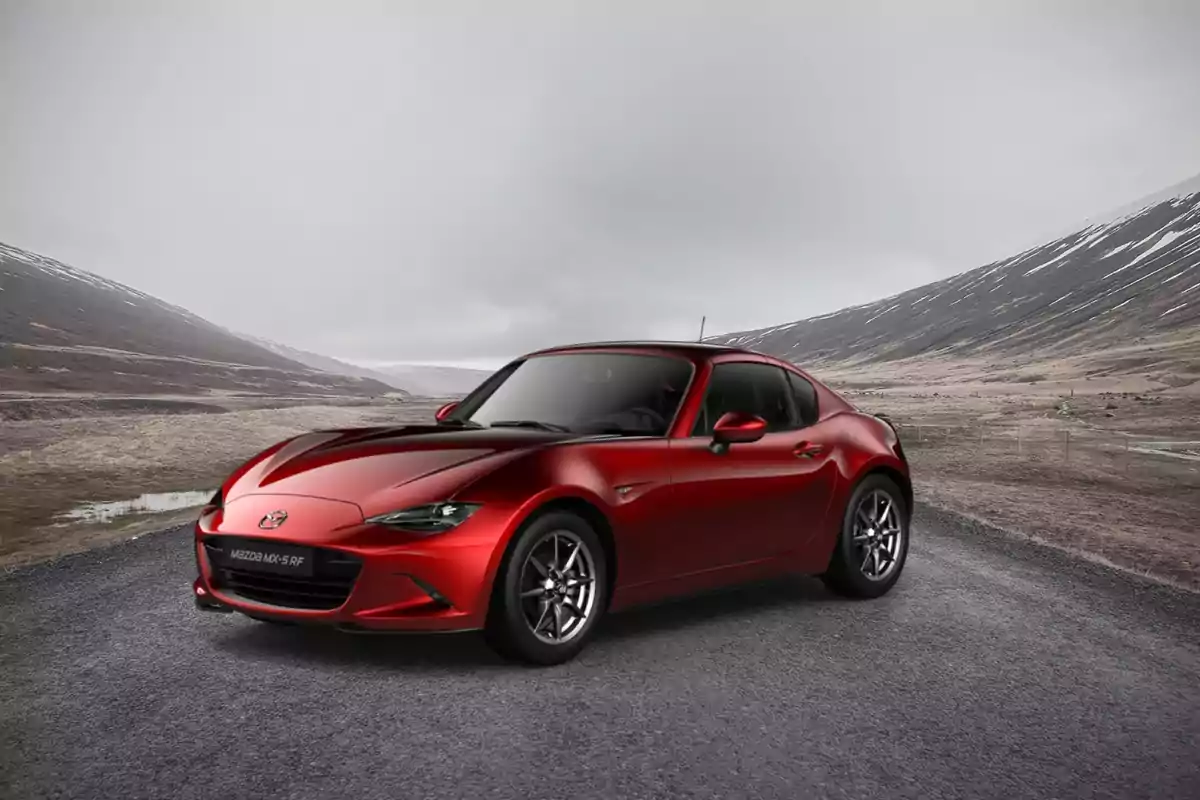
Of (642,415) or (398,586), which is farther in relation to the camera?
(642,415)

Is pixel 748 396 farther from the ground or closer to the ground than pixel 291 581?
farther from the ground

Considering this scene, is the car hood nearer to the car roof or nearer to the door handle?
the car roof

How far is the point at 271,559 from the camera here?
15.6 ft

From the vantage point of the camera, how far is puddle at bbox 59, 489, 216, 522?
14.5m

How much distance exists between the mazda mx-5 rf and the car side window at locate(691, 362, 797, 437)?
1 centimetres

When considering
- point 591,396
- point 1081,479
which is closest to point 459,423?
point 591,396

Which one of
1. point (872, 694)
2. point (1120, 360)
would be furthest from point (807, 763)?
A: point (1120, 360)

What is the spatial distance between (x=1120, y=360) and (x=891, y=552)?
10690 centimetres

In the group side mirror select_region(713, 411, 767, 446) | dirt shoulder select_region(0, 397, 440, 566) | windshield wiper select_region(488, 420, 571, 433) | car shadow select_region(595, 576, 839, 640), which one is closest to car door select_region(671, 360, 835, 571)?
side mirror select_region(713, 411, 767, 446)

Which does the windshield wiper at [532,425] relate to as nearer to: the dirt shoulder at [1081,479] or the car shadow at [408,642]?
the car shadow at [408,642]

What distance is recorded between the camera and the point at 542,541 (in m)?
4.89

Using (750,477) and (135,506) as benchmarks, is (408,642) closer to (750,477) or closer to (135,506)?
(750,477)

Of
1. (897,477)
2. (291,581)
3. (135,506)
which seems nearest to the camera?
(291,581)

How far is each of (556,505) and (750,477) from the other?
1.44 m
